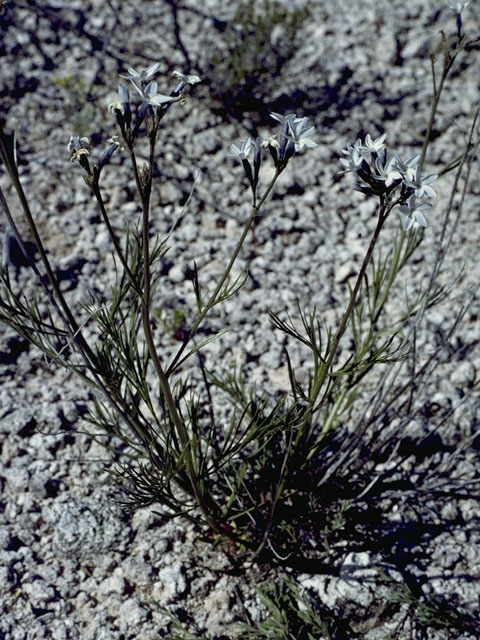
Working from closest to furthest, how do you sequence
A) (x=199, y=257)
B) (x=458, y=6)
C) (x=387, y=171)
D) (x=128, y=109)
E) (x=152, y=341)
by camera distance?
(x=128, y=109) < (x=387, y=171) < (x=152, y=341) < (x=458, y=6) < (x=199, y=257)

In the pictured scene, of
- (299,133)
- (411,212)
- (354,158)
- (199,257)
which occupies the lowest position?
(411,212)

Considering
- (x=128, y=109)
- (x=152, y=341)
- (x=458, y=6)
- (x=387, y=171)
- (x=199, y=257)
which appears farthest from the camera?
(x=199, y=257)

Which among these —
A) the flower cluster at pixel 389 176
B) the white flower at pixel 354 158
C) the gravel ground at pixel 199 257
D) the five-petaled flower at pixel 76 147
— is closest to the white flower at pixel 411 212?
the flower cluster at pixel 389 176

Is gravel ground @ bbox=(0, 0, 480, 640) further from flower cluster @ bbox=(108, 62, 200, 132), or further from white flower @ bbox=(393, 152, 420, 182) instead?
flower cluster @ bbox=(108, 62, 200, 132)

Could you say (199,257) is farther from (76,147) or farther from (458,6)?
(76,147)

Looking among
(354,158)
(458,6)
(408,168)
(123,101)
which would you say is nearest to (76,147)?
(123,101)

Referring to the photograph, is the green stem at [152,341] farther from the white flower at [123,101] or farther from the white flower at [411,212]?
the white flower at [411,212]

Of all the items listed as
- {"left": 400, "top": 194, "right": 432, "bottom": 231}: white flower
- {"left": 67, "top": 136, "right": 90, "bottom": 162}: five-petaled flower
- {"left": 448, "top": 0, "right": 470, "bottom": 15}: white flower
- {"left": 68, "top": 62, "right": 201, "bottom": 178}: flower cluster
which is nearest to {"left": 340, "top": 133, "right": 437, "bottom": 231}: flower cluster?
{"left": 400, "top": 194, "right": 432, "bottom": 231}: white flower
